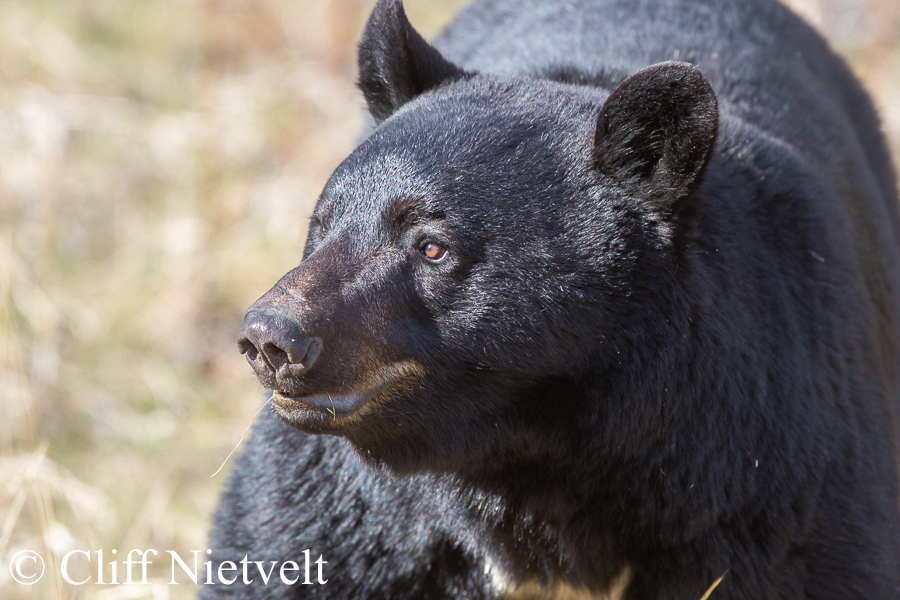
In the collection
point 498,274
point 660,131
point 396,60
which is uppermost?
point 396,60

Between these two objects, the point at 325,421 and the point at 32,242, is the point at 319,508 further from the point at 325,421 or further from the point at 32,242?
the point at 32,242

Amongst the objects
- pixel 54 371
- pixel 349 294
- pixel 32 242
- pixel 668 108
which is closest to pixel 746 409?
pixel 668 108

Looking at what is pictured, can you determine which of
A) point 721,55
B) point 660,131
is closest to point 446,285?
point 660,131

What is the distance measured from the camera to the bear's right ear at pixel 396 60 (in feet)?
9.30

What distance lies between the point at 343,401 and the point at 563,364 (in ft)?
1.80

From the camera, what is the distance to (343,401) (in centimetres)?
239

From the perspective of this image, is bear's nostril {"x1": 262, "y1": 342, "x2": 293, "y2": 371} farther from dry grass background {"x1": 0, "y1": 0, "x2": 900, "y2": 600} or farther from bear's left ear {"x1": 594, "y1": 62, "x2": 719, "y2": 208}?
dry grass background {"x1": 0, "y1": 0, "x2": 900, "y2": 600}

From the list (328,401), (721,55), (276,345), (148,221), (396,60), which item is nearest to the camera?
(276,345)

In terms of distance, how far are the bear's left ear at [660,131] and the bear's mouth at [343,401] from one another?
73cm

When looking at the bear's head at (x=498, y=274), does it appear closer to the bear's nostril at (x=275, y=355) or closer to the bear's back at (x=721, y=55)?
the bear's nostril at (x=275, y=355)

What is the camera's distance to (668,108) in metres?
2.40

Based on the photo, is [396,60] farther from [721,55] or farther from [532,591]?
[532,591]

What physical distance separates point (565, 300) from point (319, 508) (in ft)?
3.43

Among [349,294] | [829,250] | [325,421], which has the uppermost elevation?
[349,294]
